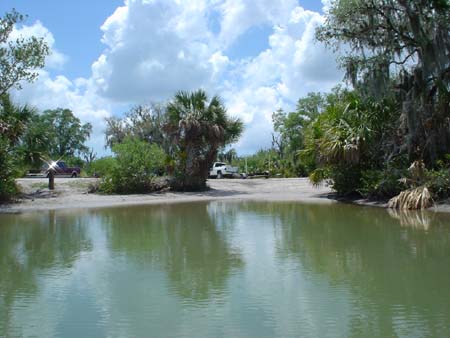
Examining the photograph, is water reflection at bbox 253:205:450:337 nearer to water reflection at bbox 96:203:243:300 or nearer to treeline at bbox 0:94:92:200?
water reflection at bbox 96:203:243:300

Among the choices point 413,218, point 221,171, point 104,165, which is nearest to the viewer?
point 413,218

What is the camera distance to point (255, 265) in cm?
905

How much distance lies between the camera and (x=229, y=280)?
7938 mm

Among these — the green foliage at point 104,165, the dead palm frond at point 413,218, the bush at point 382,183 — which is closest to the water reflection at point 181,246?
the dead palm frond at point 413,218

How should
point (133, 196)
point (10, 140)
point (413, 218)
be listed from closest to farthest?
point (413, 218) → point (10, 140) → point (133, 196)

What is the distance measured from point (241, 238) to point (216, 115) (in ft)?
60.1

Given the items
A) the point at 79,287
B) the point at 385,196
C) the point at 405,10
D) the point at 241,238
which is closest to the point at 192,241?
the point at 241,238

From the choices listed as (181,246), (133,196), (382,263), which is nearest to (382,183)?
(181,246)

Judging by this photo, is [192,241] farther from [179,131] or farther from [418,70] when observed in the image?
[179,131]

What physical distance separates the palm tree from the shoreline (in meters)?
1.25

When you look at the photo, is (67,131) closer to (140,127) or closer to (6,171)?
(140,127)

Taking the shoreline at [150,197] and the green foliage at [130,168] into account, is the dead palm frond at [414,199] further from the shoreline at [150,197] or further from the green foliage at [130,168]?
the green foliage at [130,168]

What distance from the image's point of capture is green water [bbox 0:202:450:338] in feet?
19.0

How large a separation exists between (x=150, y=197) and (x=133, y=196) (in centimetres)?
85
